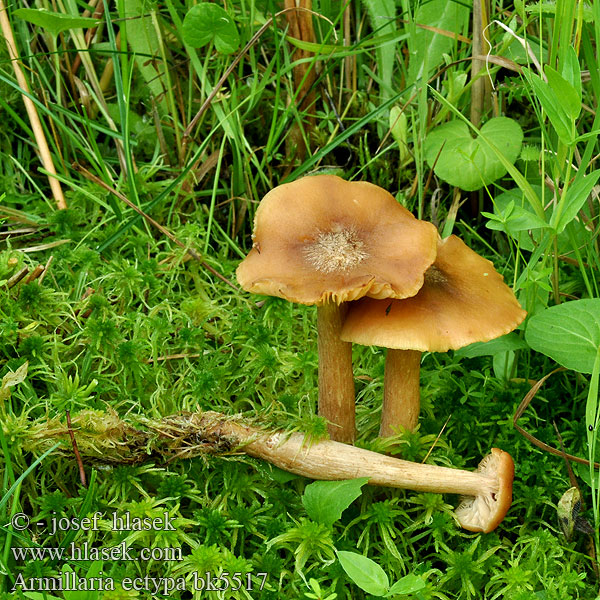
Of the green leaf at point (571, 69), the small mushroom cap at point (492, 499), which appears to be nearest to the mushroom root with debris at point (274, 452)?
the small mushroom cap at point (492, 499)

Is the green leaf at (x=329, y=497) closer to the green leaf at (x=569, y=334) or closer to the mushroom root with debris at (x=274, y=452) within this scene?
the mushroom root with debris at (x=274, y=452)

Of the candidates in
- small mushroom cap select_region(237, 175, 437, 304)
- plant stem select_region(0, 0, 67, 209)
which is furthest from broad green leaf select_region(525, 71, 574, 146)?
plant stem select_region(0, 0, 67, 209)

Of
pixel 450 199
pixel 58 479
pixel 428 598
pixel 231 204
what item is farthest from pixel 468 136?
pixel 58 479

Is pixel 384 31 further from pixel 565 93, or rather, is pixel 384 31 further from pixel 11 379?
pixel 11 379

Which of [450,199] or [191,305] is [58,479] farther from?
[450,199]

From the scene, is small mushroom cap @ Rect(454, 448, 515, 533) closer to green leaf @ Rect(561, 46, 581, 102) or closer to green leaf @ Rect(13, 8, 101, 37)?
green leaf @ Rect(561, 46, 581, 102)
